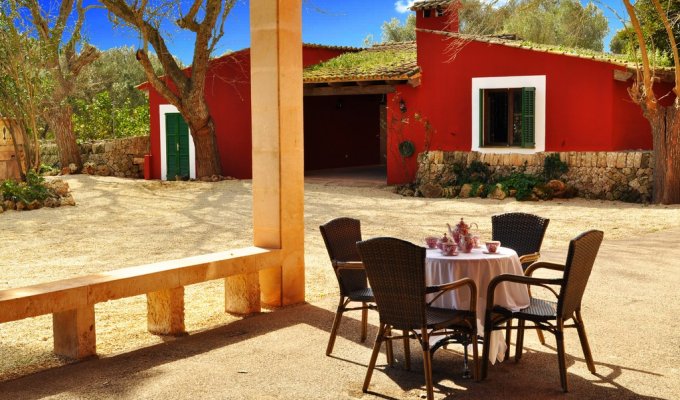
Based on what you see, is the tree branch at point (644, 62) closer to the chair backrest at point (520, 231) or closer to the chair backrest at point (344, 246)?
the chair backrest at point (520, 231)

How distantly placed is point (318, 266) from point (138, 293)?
3.46 metres

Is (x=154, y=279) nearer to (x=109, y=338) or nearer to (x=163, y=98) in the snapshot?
(x=109, y=338)

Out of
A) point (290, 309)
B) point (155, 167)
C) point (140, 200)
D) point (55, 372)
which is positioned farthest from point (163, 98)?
point (55, 372)

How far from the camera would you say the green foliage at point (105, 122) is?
2494 centimetres

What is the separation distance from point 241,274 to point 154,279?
34.7 inches

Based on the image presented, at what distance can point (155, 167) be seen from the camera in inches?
854

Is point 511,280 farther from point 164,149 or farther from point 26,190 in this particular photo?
point 164,149

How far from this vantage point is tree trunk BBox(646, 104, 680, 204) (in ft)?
45.5

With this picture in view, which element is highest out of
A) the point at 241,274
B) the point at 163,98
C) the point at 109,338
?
the point at 163,98

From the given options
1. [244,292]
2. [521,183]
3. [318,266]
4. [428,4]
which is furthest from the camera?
[428,4]

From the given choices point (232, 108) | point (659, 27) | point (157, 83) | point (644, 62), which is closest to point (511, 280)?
point (644, 62)

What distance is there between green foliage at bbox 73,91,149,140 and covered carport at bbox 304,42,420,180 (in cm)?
587

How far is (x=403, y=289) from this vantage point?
438 centimetres

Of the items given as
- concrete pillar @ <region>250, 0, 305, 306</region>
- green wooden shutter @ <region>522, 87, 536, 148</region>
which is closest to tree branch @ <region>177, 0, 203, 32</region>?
green wooden shutter @ <region>522, 87, 536, 148</region>
